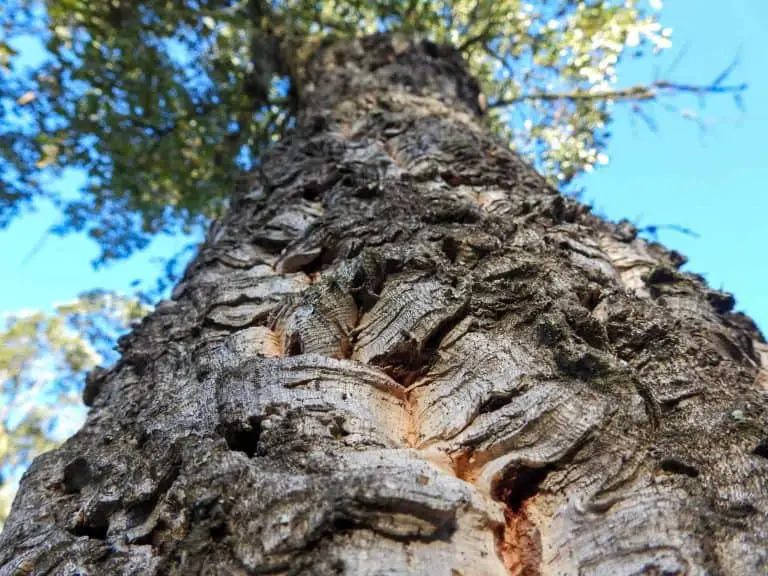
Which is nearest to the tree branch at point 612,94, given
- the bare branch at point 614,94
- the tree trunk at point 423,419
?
the bare branch at point 614,94

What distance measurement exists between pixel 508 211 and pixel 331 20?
516 cm

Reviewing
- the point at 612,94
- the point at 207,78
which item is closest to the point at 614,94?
the point at 612,94

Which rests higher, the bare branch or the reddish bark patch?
the bare branch

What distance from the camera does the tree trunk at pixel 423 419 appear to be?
1120 mm

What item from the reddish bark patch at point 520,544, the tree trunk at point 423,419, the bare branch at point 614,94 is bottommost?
the reddish bark patch at point 520,544

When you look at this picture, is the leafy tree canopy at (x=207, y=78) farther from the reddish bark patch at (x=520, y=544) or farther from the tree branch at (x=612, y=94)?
the reddish bark patch at (x=520, y=544)

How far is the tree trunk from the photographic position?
3.67 feet

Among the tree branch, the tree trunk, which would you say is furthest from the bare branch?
the tree trunk

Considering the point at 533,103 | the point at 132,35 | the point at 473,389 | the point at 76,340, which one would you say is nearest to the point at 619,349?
the point at 473,389

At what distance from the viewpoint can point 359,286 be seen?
6.07ft

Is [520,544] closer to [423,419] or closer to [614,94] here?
[423,419]

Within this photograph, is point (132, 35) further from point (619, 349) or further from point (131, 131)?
point (619, 349)

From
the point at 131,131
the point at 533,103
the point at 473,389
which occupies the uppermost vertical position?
the point at 533,103

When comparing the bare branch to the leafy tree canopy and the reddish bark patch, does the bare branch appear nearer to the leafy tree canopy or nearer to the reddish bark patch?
the leafy tree canopy
